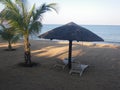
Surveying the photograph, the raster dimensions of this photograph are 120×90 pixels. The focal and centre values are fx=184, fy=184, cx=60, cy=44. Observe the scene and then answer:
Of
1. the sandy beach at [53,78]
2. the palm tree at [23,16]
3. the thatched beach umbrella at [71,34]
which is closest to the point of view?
the sandy beach at [53,78]

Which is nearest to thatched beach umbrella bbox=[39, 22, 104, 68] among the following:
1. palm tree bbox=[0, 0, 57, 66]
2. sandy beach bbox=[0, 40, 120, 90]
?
palm tree bbox=[0, 0, 57, 66]

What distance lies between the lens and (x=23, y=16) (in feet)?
32.5

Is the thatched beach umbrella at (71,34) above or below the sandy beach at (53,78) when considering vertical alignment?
above

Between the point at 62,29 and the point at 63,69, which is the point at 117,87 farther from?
the point at 62,29

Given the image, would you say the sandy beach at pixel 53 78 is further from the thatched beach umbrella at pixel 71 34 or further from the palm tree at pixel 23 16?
the thatched beach umbrella at pixel 71 34

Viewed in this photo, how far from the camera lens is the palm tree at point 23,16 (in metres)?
9.49

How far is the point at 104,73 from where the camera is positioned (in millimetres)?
9141

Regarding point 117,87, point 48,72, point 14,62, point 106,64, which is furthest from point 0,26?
point 117,87

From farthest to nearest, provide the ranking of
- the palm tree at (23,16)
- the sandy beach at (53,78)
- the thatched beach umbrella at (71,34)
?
1. the palm tree at (23,16)
2. the thatched beach umbrella at (71,34)
3. the sandy beach at (53,78)

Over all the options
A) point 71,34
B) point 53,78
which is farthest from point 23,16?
→ point 53,78

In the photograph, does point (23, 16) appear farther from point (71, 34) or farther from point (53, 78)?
point (53, 78)

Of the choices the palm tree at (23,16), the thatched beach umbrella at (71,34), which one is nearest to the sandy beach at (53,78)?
the palm tree at (23,16)

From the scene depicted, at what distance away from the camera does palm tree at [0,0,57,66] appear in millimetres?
9492

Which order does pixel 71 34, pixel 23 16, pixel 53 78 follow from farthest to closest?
pixel 23 16 → pixel 71 34 → pixel 53 78
